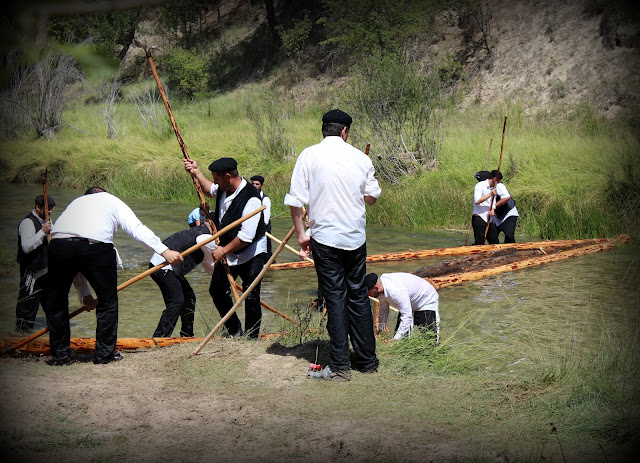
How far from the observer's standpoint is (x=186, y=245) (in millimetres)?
7004

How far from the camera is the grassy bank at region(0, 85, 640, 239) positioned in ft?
46.6

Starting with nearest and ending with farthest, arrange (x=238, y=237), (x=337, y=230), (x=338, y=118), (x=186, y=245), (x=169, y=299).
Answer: (x=337, y=230), (x=338, y=118), (x=238, y=237), (x=169, y=299), (x=186, y=245)

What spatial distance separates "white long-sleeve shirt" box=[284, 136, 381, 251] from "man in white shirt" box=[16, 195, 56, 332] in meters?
3.56

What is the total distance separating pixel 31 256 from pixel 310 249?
374 cm

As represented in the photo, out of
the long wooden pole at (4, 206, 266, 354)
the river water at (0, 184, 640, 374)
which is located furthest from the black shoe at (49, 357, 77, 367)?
the river water at (0, 184, 640, 374)

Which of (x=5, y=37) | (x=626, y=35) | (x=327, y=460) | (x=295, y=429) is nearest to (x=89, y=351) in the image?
(x=295, y=429)

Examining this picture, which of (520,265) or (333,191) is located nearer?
(333,191)

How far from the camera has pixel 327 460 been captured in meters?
3.84

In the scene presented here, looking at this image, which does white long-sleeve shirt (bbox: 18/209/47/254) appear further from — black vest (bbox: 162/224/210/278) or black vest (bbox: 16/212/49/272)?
black vest (bbox: 162/224/210/278)

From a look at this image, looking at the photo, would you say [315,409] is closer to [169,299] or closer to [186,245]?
[169,299]

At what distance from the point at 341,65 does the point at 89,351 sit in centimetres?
2778

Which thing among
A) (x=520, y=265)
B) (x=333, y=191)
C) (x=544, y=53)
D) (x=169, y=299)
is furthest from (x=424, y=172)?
(x=333, y=191)

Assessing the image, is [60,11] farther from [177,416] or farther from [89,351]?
[89,351]

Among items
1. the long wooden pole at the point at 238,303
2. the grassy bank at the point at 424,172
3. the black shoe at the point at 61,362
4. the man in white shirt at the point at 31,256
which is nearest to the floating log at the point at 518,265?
the grassy bank at the point at 424,172
